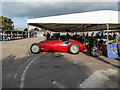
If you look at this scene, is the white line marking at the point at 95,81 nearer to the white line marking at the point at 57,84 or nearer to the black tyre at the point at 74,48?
the white line marking at the point at 57,84

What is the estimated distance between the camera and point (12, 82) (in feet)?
9.11

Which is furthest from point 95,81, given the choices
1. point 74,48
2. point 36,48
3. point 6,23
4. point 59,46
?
point 6,23

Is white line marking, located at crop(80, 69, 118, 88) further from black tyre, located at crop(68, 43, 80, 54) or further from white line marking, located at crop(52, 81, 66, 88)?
black tyre, located at crop(68, 43, 80, 54)

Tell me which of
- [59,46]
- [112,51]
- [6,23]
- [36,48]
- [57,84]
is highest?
[6,23]

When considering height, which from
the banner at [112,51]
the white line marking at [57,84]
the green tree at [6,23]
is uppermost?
the green tree at [6,23]

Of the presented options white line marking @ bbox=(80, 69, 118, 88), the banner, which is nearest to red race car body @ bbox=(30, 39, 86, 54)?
the banner

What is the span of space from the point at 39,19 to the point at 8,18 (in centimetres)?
4068

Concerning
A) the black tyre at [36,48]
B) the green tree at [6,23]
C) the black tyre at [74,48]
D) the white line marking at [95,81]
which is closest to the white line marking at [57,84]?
the white line marking at [95,81]

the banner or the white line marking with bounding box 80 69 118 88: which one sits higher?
the banner

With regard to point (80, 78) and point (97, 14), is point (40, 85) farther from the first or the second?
point (97, 14)

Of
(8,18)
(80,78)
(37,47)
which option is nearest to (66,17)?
(37,47)

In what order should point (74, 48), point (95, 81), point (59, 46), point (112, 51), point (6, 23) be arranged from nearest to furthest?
point (95, 81) < point (112, 51) < point (74, 48) < point (59, 46) < point (6, 23)

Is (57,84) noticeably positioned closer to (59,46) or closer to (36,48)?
(59,46)

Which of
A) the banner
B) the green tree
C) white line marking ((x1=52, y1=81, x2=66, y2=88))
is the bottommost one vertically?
white line marking ((x1=52, y1=81, x2=66, y2=88))
